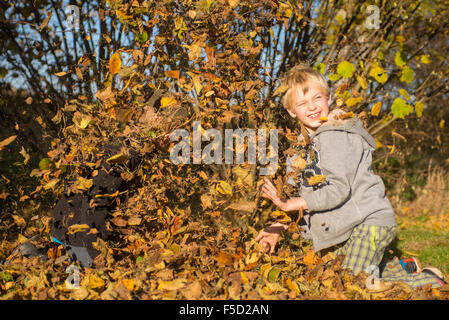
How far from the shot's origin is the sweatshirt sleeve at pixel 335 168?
2.05 metres

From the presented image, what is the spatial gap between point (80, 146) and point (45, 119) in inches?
39.7

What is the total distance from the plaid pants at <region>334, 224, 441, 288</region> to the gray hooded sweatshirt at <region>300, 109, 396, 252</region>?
42 millimetres

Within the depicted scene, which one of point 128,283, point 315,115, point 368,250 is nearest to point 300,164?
point 315,115

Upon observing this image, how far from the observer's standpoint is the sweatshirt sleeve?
2047 millimetres

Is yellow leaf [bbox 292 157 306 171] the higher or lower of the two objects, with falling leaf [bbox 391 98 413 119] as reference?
lower

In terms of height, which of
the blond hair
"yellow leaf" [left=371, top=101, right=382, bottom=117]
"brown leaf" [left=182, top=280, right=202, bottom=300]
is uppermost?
the blond hair

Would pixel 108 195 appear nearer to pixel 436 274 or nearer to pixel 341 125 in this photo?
pixel 341 125

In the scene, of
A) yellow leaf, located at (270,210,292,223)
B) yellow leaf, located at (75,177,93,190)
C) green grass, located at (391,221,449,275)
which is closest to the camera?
yellow leaf, located at (75,177,93,190)

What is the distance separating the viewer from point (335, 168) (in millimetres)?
2055

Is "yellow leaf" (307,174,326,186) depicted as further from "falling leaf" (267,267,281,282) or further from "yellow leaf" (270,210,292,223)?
"falling leaf" (267,267,281,282)

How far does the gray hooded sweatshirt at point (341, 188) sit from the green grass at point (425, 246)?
0.99 meters

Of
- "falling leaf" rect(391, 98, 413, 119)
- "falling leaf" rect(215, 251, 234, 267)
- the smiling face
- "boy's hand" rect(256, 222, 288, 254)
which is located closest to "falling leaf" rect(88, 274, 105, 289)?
"falling leaf" rect(215, 251, 234, 267)

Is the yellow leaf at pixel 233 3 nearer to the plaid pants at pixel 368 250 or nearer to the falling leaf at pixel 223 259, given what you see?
the falling leaf at pixel 223 259

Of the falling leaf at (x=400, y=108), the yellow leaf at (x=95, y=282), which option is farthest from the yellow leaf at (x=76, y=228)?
the falling leaf at (x=400, y=108)
